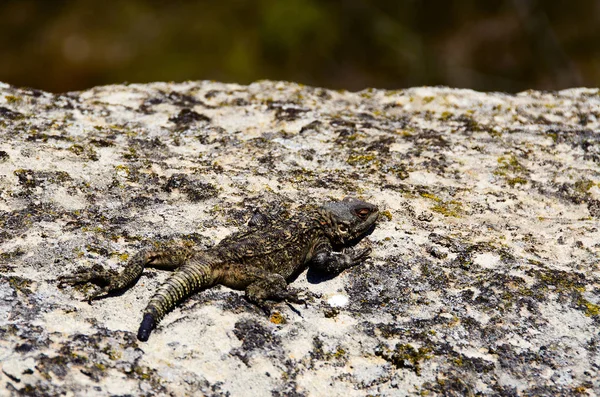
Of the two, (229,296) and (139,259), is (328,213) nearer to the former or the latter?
(229,296)

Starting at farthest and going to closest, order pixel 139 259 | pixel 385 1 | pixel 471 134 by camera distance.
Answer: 1. pixel 385 1
2. pixel 471 134
3. pixel 139 259

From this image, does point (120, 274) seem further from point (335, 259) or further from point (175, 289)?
point (335, 259)

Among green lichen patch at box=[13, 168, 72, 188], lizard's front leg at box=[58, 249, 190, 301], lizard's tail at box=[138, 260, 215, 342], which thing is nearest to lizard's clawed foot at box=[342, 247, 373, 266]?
lizard's tail at box=[138, 260, 215, 342]

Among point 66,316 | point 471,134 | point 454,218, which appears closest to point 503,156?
point 471,134

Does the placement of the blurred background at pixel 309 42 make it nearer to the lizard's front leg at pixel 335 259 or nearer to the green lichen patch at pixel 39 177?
the green lichen patch at pixel 39 177

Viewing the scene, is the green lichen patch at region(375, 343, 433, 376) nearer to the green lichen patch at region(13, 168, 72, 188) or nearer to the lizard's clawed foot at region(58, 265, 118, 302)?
the lizard's clawed foot at region(58, 265, 118, 302)

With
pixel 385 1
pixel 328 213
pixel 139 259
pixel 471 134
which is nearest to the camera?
pixel 139 259
